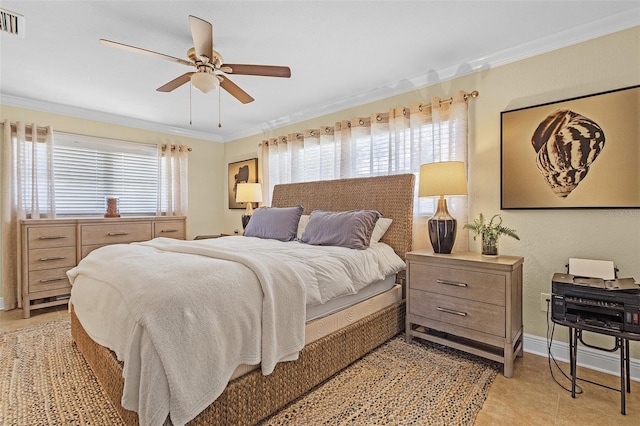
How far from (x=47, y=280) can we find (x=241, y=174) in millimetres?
2823

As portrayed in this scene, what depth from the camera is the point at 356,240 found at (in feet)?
8.80

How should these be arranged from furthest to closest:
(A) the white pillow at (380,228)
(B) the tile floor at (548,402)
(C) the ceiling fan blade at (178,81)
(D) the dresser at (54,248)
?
(D) the dresser at (54,248) < (A) the white pillow at (380,228) < (C) the ceiling fan blade at (178,81) < (B) the tile floor at (548,402)

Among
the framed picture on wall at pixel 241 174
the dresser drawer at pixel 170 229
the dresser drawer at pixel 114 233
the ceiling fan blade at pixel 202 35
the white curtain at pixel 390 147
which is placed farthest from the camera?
the framed picture on wall at pixel 241 174

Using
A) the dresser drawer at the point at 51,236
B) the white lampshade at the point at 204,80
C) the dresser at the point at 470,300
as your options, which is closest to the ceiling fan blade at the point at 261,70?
the white lampshade at the point at 204,80

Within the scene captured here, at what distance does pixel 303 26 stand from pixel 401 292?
2.28 meters

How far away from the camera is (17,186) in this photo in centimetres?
A: 361

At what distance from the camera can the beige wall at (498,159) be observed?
2125 mm

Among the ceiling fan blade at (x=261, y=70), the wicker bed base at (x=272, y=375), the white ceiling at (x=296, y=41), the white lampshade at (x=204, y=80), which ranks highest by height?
the white ceiling at (x=296, y=41)

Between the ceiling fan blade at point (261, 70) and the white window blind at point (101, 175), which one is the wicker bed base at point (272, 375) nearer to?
the ceiling fan blade at point (261, 70)

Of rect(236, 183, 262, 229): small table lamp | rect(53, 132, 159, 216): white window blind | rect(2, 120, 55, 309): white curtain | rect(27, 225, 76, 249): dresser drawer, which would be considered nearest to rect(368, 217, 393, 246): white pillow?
rect(236, 183, 262, 229): small table lamp

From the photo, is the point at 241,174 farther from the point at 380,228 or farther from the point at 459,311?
the point at 459,311

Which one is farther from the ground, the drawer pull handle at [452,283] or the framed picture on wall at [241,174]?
the framed picture on wall at [241,174]

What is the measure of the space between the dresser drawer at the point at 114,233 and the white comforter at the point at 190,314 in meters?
1.97

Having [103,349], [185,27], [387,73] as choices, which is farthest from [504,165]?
[103,349]
